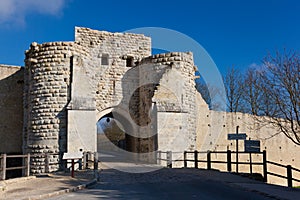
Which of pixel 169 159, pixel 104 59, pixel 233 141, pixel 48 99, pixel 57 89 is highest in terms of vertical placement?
pixel 104 59

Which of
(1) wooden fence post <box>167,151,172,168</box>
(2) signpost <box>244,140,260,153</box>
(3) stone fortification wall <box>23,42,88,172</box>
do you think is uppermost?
(3) stone fortification wall <box>23,42,88,172</box>

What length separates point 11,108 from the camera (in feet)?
66.8

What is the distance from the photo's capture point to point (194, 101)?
60.4ft

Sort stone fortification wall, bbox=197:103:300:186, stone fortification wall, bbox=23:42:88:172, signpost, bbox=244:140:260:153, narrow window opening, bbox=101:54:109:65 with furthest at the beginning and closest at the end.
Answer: stone fortification wall, bbox=197:103:300:186, narrow window opening, bbox=101:54:109:65, stone fortification wall, bbox=23:42:88:172, signpost, bbox=244:140:260:153

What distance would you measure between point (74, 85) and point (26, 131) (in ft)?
12.1

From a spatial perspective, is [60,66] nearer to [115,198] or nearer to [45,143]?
[45,143]

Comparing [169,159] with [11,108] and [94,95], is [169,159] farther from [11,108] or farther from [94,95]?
[11,108]

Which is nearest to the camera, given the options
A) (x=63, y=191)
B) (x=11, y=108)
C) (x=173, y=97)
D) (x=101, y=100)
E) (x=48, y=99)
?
(x=63, y=191)

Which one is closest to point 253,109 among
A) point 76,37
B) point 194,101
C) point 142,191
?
point 194,101

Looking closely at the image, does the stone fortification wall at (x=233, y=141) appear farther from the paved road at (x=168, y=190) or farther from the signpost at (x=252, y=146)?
the paved road at (x=168, y=190)

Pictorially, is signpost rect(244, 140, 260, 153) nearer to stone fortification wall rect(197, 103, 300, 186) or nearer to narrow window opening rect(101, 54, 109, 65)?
stone fortification wall rect(197, 103, 300, 186)

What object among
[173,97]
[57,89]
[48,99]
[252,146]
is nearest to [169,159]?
[173,97]

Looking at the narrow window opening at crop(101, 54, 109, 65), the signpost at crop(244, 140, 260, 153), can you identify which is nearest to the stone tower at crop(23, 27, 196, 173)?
the narrow window opening at crop(101, 54, 109, 65)

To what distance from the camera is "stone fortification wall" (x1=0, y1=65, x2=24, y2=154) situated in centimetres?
2002
